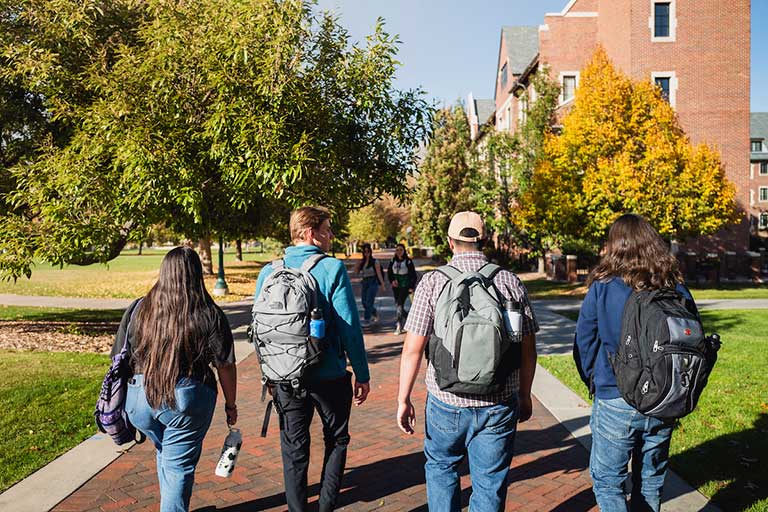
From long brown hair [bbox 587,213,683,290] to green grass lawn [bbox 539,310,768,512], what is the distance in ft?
6.78

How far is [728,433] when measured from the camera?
5824 mm

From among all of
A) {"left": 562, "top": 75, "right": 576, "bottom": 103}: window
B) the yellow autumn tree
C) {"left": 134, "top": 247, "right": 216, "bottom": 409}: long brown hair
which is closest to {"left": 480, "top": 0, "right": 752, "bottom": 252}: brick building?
{"left": 562, "top": 75, "right": 576, "bottom": 103}: window

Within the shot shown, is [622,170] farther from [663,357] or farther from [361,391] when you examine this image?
[663,357]

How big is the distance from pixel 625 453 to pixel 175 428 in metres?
2.42

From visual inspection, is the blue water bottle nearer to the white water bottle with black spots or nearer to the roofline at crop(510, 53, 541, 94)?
the white water bottle with black spots

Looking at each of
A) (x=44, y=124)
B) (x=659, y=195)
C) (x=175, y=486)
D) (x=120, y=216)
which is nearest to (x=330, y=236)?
(x=175, y=486)

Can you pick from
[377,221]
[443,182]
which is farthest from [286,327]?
[377,221]

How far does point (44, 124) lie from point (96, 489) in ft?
28.6

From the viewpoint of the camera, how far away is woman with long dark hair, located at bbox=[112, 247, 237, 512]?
10.8ft

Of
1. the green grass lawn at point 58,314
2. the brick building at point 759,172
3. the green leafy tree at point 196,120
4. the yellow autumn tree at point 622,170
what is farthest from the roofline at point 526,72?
the brick building at point 759,172

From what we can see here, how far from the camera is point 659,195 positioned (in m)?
A: 19.6

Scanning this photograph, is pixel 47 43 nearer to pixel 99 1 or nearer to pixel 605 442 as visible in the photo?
pixel 99 1

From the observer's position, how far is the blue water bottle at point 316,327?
3.50 meters

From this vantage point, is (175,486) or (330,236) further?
(330,236)
